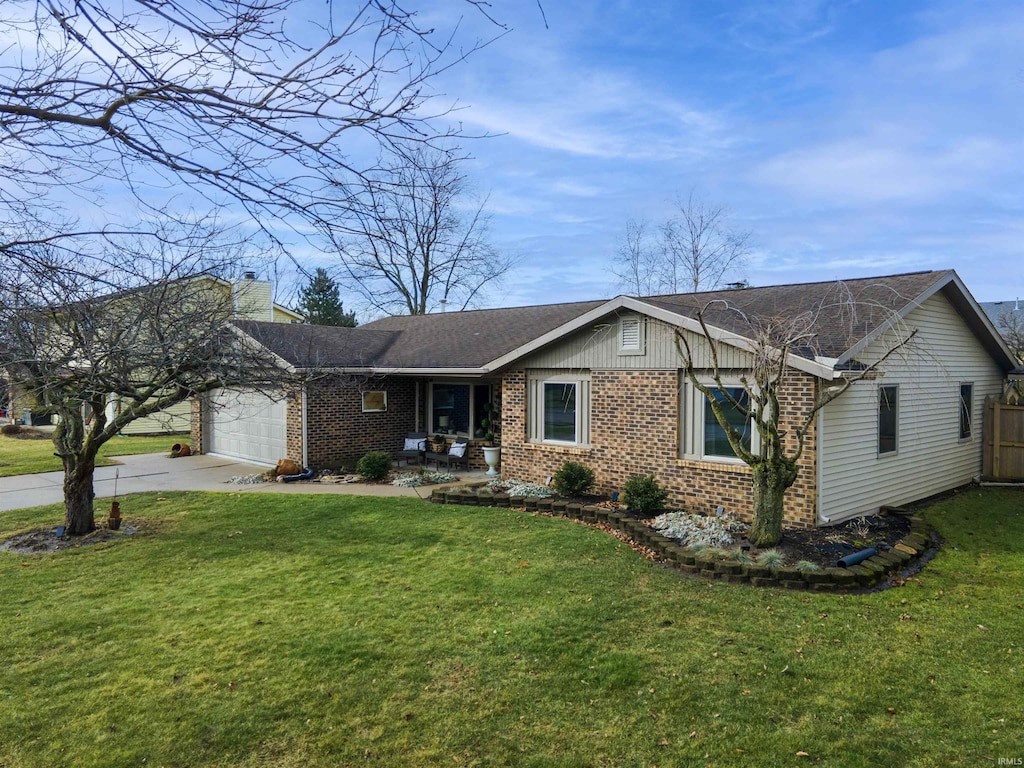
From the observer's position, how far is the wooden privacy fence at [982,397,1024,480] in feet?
41.2

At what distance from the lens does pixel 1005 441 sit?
12.7 meters

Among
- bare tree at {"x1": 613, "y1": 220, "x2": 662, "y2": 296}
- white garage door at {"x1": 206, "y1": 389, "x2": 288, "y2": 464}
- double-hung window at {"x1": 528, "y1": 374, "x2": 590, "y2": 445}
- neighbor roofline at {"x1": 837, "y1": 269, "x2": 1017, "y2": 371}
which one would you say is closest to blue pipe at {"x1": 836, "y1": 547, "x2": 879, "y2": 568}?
neighbor roofline at {"x1": 837, "y1": 269, "x2": 1017, "y2": 371}

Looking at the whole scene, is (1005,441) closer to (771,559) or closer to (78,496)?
(771,559)

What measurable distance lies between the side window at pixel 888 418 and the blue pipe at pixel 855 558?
10.3ft

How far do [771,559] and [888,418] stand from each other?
15.8ft

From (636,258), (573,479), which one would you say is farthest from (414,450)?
(636,258)

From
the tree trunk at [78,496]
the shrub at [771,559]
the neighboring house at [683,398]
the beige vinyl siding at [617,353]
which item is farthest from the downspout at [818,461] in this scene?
the tree trunk at [78,496]

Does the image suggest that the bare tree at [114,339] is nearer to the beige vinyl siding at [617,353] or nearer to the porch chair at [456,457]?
the beige vinyl siding at [617,353]

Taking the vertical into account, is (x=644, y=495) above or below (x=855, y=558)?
above

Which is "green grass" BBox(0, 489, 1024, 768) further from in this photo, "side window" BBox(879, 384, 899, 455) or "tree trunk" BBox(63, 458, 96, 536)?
"side window" BBox(879, 384, 899, 455)

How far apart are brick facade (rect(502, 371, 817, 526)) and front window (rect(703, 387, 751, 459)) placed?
27 cm

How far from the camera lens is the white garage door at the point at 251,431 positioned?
1503cm

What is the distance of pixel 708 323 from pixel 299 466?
9756 millimetres

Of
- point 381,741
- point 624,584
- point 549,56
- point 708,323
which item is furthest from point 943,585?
point 549,56
